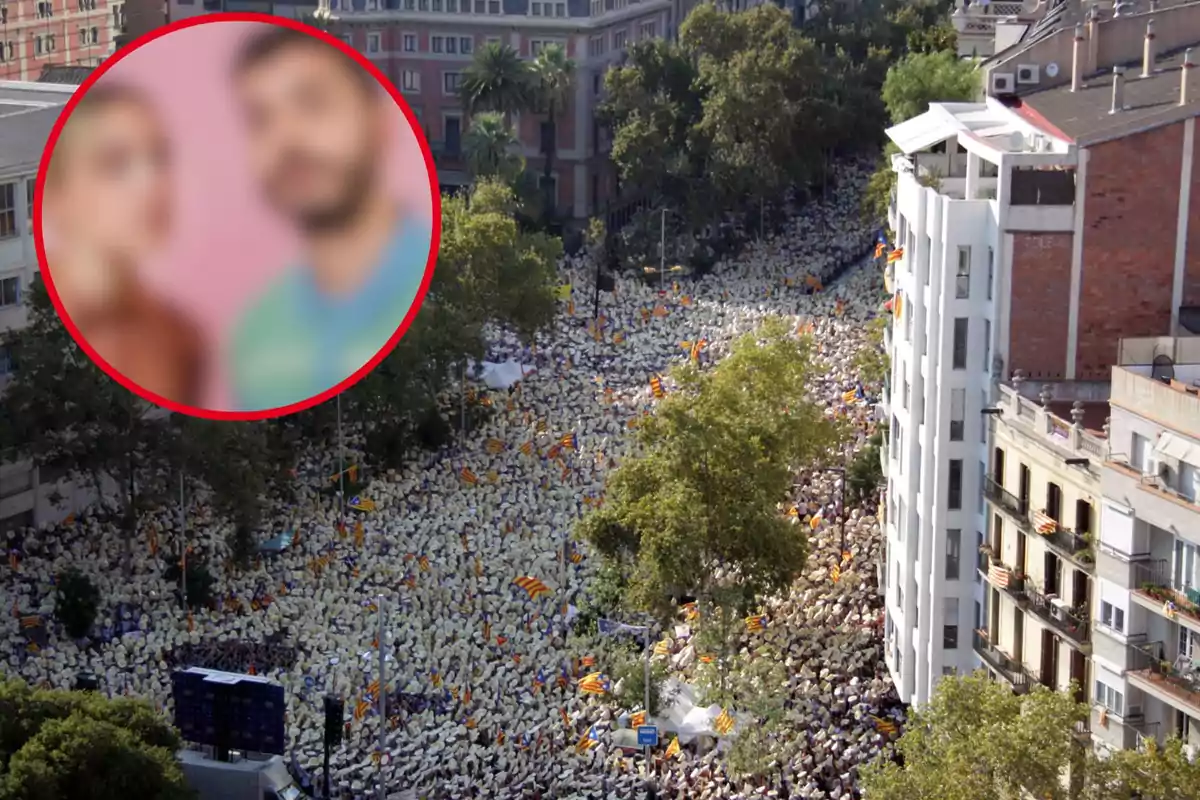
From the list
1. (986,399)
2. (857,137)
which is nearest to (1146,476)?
(986,399)

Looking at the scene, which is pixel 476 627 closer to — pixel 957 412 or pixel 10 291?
pixel 957 412

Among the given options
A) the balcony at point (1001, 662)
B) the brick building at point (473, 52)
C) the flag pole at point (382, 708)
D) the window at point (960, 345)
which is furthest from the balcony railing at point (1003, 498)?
the brick building at point (473, 52)

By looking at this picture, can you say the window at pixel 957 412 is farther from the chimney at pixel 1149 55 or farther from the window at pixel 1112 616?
the chimney at pixel 1149 55

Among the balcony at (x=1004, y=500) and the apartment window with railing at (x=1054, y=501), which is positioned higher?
the apartment window with railing at (x=1054, y=501)

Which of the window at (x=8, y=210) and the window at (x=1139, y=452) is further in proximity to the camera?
the window at (x=8, y=210)

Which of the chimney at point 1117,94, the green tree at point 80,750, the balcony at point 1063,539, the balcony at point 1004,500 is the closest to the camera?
the green tree at point 80,750

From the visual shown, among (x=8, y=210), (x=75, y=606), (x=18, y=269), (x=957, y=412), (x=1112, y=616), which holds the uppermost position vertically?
(x=8, y=210)

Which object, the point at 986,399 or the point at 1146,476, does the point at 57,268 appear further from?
the point at 986,399

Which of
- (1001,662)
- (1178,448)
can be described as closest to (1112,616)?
(1178,448)
